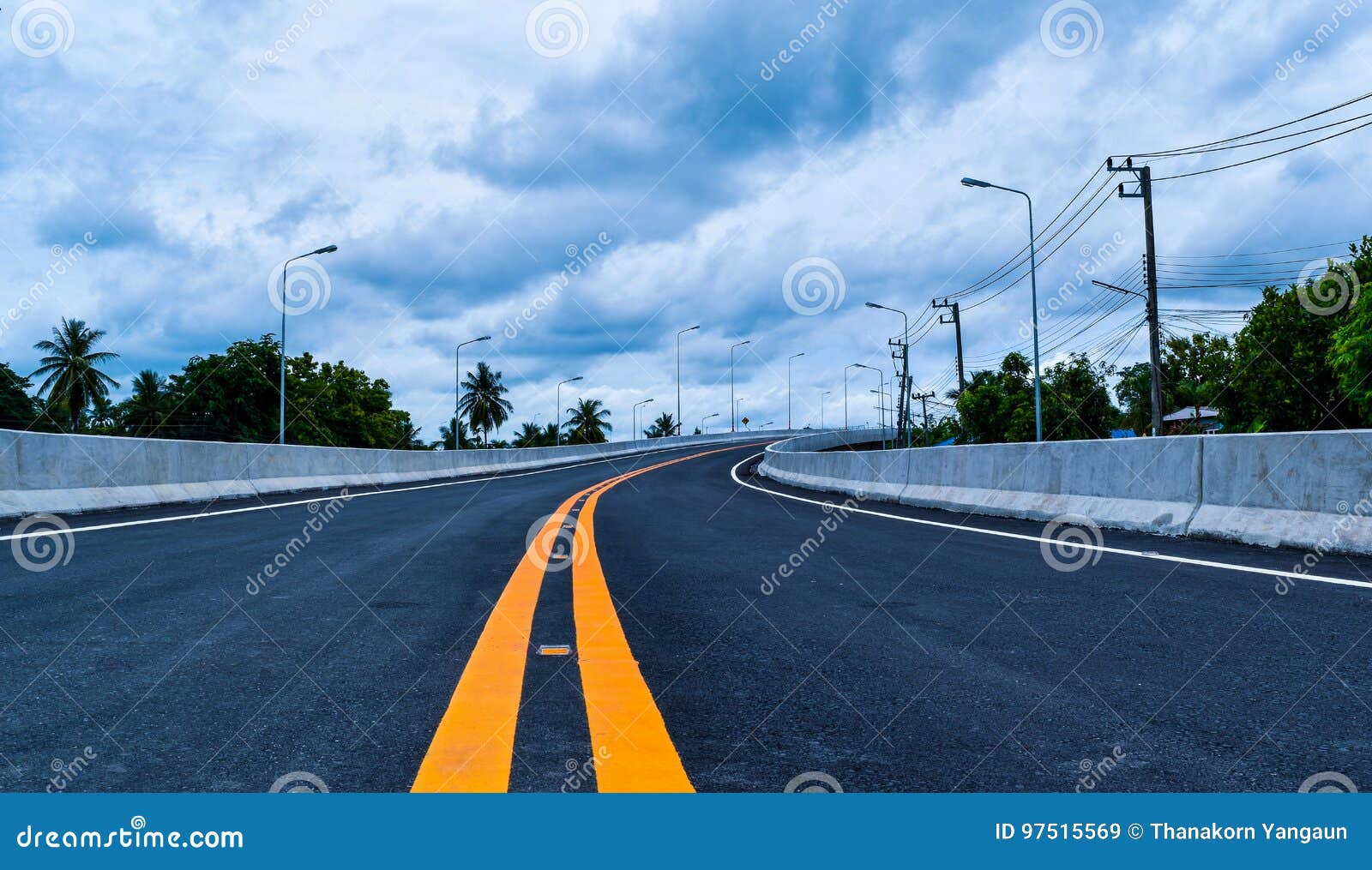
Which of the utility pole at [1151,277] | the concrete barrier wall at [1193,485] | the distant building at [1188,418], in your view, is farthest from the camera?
the distant building at [1188,418]

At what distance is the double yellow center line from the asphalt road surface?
0.05 ft

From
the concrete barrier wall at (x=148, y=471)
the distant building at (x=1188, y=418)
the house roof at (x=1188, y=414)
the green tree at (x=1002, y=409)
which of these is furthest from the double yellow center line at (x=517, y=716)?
the house roof at (x=1188, y=414)

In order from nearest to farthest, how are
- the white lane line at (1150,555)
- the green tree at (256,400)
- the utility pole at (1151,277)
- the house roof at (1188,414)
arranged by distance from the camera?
the white lane line at (1150,555), the utility pole at (1151,277), the green tree at (256,400), the house roof at (1188,414)

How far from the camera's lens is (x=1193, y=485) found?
956 cm

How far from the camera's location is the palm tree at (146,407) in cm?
8025

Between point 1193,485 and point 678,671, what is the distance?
25.4 feet

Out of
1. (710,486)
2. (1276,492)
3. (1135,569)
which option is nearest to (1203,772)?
(1135,569)

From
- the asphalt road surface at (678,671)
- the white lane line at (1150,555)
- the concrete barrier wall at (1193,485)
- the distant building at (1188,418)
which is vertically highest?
the distant building at (1188,418)

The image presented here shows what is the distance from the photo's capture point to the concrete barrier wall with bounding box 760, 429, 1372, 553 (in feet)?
26.1

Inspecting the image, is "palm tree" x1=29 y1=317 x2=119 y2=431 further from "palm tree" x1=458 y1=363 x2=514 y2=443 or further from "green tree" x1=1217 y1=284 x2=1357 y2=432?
"green tree" x1=1217 y1=284 x2=1357 y2=432

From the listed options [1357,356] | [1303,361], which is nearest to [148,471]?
[1357,356]

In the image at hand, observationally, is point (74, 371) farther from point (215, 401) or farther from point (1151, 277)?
point (1151, 277)

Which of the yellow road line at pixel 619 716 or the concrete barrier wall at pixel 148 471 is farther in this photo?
the concrete barrier wall at pixel 148 471

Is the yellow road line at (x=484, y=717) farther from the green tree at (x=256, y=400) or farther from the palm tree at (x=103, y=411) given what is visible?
the palm tree at (x=103, y=411)
